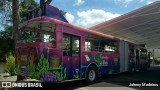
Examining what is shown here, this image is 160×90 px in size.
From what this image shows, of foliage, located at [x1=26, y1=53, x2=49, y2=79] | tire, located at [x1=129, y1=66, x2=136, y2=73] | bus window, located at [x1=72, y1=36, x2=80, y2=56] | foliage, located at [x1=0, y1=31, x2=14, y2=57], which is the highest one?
foliage, located at [x1=0, y1=31, x2=14, y2=57]

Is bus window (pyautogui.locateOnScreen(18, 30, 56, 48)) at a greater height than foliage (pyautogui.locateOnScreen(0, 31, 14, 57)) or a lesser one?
lesser

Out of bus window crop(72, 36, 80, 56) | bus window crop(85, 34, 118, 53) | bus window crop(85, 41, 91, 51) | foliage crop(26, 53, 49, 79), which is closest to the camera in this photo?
foliage crop(26, 53, 49, 79)

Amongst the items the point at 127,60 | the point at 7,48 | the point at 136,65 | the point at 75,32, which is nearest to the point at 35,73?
the point at 75,32

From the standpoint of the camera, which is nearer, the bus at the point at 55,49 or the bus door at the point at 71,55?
the bus at the point at 55,49

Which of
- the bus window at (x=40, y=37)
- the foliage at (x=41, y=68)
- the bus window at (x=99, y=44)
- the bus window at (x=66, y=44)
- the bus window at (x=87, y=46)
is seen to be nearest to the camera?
the foliage at (x=41, y=68)

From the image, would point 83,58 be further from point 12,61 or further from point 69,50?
point 12,61

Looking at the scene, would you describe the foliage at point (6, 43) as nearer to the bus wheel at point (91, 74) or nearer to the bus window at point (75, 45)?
the bus wheel at point (91, 74)

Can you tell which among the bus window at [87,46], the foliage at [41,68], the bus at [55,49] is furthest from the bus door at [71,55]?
the foliage at [41,68]

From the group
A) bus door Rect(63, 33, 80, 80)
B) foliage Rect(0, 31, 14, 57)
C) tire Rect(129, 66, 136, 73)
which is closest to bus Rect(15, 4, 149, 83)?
bus door Rect(63, 33, 80, 80)

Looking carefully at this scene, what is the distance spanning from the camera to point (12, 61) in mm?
17656

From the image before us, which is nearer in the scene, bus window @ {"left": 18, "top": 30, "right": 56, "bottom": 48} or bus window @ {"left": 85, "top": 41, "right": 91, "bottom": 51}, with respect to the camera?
bus window @ {"left": 18, "top": 30, "right": 56, "bottom": 48}

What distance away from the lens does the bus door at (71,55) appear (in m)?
11.0

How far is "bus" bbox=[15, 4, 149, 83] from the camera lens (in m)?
9.95

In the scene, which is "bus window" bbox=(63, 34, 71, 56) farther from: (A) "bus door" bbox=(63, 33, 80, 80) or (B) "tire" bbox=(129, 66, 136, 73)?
(B) "tire" bbox=(129, 66, 136, 73)
